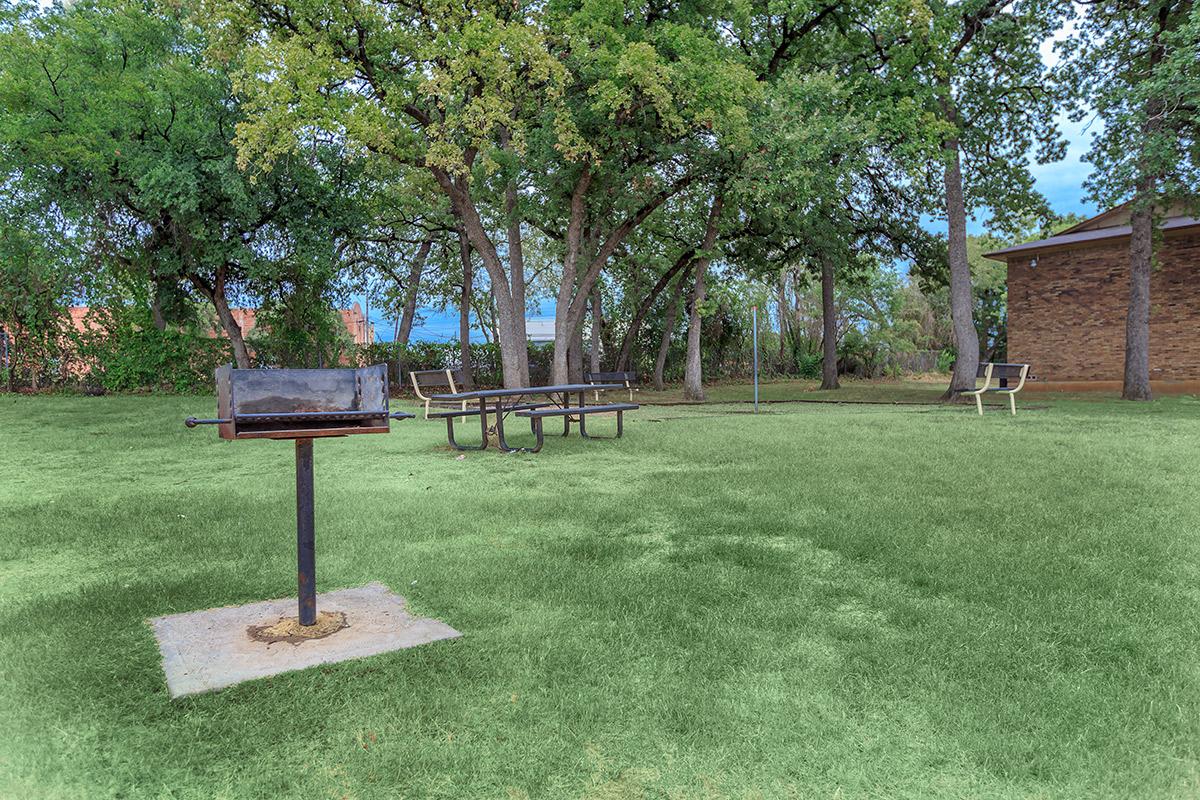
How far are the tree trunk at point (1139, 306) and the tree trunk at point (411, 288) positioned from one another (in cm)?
1720

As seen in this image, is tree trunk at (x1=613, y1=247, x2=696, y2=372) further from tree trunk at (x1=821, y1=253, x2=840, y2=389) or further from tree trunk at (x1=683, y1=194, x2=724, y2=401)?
tree trunk at (x1=821, y1=253, x2=840, y2=389)

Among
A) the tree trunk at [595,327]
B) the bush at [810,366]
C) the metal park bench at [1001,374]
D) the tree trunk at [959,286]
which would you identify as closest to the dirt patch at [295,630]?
the metal park bench at [1001,374]

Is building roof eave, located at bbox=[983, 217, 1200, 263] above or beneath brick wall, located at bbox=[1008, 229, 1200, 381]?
above

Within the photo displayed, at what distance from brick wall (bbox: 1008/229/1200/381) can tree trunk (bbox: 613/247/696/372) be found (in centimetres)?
921

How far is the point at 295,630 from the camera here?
10.1ft

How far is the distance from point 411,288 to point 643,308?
6.88 m

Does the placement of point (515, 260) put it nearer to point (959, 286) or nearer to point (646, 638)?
point (959, 286)

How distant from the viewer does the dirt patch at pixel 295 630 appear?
300 centimetres

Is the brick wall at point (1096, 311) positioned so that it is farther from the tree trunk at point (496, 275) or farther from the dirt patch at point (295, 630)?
the dirt patch at point (295, 630)

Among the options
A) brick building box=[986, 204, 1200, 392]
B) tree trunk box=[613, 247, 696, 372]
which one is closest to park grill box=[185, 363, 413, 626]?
tree trunk box=[613, 247, 696, 372]

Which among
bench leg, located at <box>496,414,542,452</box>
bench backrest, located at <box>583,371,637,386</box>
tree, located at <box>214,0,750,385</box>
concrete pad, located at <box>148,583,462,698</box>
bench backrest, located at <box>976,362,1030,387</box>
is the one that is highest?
tree, located at <box>214,0,750,385</box>

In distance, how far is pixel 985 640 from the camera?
9.48 ft

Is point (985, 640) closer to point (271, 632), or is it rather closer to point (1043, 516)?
point (1043, 516)

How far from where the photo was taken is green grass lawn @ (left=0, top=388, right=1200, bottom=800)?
207cm
